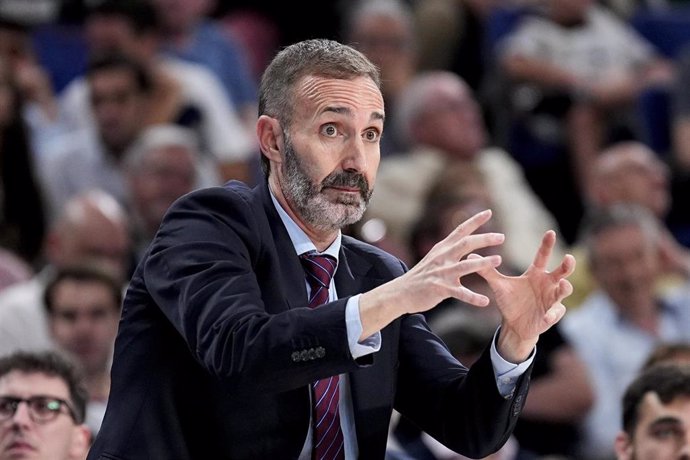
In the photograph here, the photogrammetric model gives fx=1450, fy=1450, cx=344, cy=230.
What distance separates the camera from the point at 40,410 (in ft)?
11.7

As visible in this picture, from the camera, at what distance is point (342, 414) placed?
2934 mm

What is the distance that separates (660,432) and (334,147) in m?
1.39

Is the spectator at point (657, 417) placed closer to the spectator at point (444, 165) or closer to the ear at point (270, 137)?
the ear at point (270, 137)

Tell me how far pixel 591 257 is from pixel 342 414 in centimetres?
353

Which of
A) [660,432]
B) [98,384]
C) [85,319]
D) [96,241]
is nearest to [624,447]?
[660,432]

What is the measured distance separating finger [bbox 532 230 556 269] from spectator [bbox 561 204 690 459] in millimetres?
3263

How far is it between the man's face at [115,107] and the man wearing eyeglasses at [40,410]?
3287 millimetres

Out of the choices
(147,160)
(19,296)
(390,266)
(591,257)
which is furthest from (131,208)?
(390,266)

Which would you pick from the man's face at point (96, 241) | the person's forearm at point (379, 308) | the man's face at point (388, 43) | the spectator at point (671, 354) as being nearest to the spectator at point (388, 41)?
the man's face at point (388, 43)

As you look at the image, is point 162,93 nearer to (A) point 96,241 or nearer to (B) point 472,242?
(A) point 96,241

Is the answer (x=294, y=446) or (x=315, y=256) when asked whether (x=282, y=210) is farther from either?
(x=294, y=446)

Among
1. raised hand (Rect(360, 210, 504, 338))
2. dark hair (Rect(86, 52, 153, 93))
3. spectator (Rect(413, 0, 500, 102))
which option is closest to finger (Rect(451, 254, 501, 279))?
raised hand (Rect(360, 210, 504, 338))

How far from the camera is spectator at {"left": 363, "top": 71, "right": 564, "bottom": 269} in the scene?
6.89 metres

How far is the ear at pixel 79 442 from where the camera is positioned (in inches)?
142
